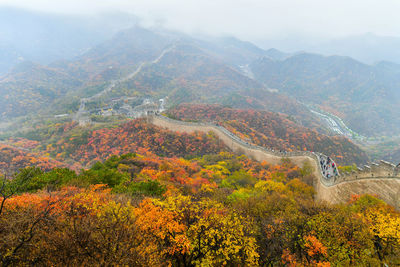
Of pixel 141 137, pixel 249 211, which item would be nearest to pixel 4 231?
pixel 249 211

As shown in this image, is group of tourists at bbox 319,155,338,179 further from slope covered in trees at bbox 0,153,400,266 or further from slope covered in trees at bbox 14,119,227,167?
slope covered in trees at bbox 14,119,227,167

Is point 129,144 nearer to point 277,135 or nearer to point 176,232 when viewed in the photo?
point 176,232

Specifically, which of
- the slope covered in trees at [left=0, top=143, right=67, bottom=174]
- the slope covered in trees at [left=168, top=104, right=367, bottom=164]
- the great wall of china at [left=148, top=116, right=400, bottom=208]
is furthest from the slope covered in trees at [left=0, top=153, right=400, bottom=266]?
the slope covered in trees at [left=168, top=104, right=367, bottom=164]

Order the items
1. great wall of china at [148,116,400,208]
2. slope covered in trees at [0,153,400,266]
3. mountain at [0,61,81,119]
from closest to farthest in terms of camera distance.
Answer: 1. slope covered in trees at [0,153,400,266]
2. great wall of china at [148,116,400,208]
3. mountain at [0,61,81,119]

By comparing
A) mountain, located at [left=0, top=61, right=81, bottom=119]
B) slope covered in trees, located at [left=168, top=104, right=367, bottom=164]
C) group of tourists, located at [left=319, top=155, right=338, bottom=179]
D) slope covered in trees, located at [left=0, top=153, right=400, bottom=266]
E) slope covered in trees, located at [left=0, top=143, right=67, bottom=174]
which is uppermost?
slope covered in trees, located at [left=0, top=153, right=400, bottom=266]

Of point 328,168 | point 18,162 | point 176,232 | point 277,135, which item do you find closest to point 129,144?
point 18,162
